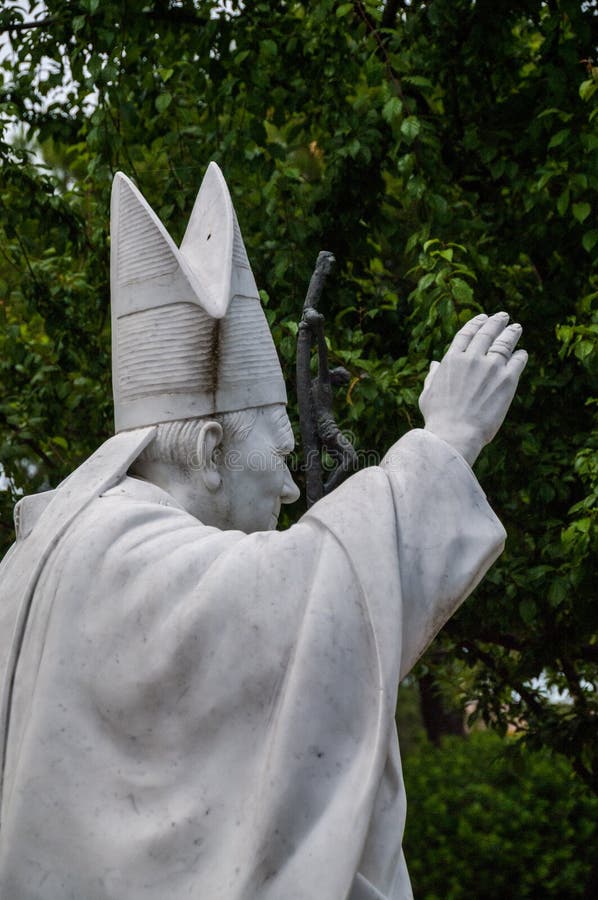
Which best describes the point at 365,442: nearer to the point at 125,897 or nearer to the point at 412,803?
the point at 125,897

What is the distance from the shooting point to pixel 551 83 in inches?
274

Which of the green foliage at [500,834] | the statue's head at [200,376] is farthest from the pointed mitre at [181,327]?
the green foliage at [500,834]

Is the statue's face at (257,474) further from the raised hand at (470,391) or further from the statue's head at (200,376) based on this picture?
the raised hand at (470,391)

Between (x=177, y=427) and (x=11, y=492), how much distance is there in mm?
3618

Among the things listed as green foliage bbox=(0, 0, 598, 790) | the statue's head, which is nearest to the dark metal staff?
the statue's head

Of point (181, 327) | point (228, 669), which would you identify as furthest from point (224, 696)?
point (181, 327)

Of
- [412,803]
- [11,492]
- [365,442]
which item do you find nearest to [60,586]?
[365,442]

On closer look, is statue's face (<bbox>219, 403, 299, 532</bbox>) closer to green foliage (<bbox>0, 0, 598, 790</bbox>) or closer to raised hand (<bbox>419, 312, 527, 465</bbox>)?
raised hand (<bbox>419, 312, 527, 465</bbox>)

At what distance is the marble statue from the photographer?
319 centimetres

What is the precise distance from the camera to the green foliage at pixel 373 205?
6566mm

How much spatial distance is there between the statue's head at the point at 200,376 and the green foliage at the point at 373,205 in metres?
2.43

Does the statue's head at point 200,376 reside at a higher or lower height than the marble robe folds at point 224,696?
higher

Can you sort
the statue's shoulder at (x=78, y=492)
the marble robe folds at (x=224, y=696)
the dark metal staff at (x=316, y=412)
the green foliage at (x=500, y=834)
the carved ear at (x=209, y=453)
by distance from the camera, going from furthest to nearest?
the green foliage at (x=500, y=834), the dark metal staff at (x=316, y=412), the carved ear at (x=209, y=453), the statue's shoulder at (x=78, y=492), the marble robe folds at (x=224, y=696)

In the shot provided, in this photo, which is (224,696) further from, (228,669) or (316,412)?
(316,412)
